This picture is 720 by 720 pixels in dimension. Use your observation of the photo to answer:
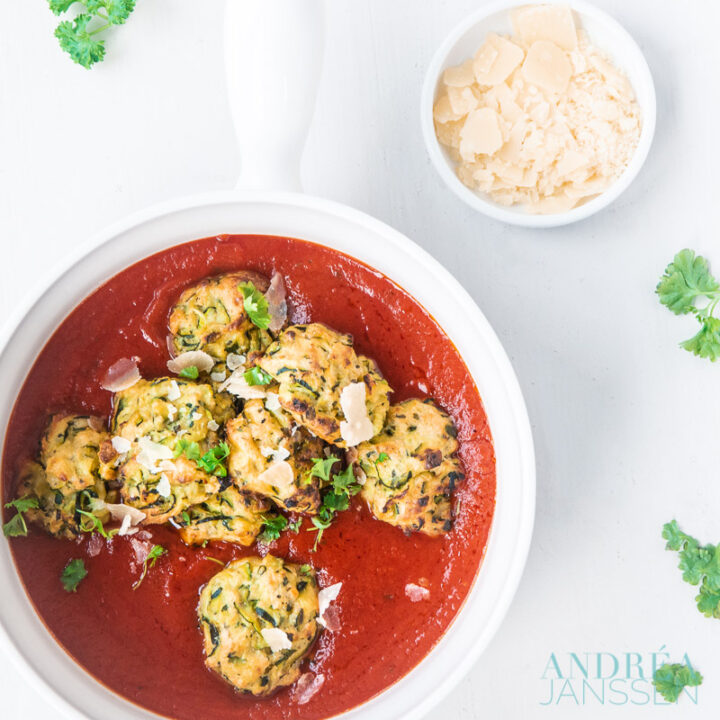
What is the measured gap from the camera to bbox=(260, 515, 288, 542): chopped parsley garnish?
274cm

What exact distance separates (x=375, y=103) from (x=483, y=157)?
478mm

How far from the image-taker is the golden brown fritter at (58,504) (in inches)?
106

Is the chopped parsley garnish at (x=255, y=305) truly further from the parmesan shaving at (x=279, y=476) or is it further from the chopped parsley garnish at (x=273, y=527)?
the chopped parsley garnish at (x=273, y=527)

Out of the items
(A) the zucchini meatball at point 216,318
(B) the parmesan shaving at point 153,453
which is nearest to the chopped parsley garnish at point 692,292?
(A) the zucchini meatball at point 216,318

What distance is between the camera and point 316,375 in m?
2.61

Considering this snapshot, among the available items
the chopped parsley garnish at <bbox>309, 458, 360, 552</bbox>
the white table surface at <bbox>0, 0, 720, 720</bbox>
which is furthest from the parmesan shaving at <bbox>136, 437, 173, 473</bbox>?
the white table surface at <bbox>0, 0, 720, 720</bbox>

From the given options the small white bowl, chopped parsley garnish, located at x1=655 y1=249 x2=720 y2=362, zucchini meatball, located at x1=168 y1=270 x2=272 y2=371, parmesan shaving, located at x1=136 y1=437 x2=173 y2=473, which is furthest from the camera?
chopped parsley garnish, located at x1=655 y1=249 x2=720 y2=362

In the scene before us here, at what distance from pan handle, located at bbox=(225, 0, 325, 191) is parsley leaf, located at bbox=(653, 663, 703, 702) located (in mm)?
2275

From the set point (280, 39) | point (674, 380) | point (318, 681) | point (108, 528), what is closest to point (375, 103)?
point (280, 39)

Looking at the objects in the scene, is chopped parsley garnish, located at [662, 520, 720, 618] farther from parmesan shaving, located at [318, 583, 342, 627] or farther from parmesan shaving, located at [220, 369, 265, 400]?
parmesan shaving, located at [220, 369, 265, 400]

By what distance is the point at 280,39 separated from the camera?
8.82 ft

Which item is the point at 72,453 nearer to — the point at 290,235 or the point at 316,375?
the point at 316,375

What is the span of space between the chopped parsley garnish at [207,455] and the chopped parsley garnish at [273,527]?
0.21 metres

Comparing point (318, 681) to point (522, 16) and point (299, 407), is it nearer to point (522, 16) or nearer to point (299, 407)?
point (299, 407)
